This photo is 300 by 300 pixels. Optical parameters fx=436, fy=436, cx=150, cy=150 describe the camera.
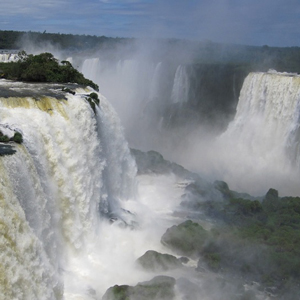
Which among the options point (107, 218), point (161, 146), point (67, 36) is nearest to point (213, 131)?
point (161, 146)

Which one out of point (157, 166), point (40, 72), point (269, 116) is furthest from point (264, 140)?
point (40, 72)

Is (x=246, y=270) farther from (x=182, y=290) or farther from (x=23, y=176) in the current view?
(x=23, y=176)

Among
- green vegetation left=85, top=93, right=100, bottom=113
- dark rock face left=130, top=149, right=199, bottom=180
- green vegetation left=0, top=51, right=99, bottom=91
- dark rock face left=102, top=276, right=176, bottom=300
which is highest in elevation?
green vegetation left=0, top=51, right=99, bottom=91

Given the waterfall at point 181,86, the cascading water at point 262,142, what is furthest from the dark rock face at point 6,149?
the waterfall at point 181,86

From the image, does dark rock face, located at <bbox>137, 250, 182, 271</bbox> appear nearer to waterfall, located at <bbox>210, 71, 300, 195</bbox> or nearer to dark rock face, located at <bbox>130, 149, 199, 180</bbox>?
dark rock face, located at <bbox>130, 149, 199, 180</bbox>

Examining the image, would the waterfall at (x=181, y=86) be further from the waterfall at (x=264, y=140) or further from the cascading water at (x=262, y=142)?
the waterfall at (x=264, y=140)

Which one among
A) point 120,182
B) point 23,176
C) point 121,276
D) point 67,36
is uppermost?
point 67,36

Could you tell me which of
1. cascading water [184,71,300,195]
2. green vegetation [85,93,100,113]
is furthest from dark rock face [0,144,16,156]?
cascading water [184,71,300,195]
